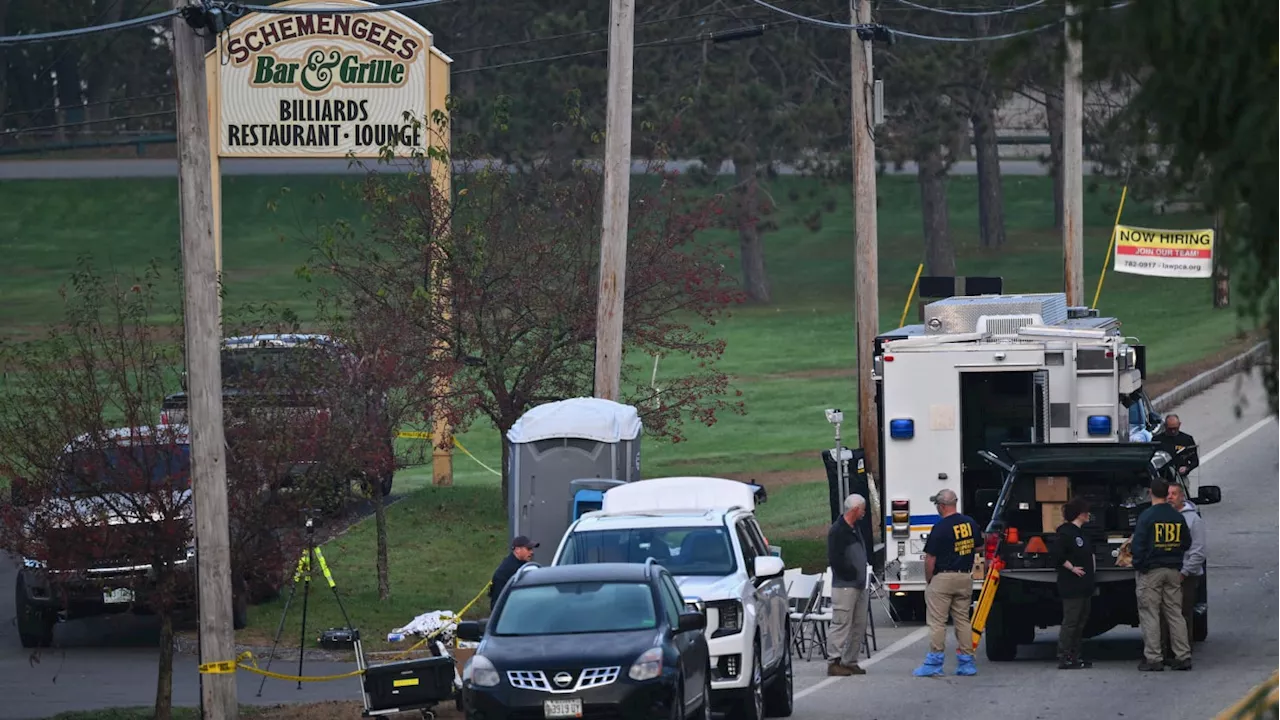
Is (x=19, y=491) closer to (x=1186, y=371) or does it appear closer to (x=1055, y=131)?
(x=1186, y=371)

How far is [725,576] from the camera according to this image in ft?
52.7

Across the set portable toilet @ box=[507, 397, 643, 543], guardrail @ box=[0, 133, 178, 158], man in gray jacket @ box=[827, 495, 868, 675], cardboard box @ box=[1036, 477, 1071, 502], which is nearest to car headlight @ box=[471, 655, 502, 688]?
man in gray jacket @ box=[827, 495, 868, 675]

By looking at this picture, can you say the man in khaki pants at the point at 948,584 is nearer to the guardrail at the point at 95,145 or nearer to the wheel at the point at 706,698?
the wheel at the point at 706,698

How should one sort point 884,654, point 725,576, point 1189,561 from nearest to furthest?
point 725,576
point 1189,561
point 884,654

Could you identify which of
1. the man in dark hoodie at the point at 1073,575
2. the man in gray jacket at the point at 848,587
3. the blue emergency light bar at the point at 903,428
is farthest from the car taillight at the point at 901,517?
the man in dark hoodie at the point at 1073,575

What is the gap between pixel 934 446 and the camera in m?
21.0

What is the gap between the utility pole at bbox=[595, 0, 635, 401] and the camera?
23141mm

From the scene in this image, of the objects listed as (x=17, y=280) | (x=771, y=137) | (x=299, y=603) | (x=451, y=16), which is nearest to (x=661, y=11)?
(x=771, y=137)

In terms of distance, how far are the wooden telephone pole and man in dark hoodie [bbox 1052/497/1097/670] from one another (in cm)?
1001

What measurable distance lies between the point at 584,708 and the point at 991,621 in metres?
6.82

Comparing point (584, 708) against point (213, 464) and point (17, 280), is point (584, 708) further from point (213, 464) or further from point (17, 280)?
point (17, 280)

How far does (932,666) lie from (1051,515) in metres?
2.28

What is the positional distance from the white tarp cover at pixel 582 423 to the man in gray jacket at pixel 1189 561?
6.77 metres

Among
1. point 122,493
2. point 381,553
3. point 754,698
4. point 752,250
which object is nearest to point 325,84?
point 381,553
